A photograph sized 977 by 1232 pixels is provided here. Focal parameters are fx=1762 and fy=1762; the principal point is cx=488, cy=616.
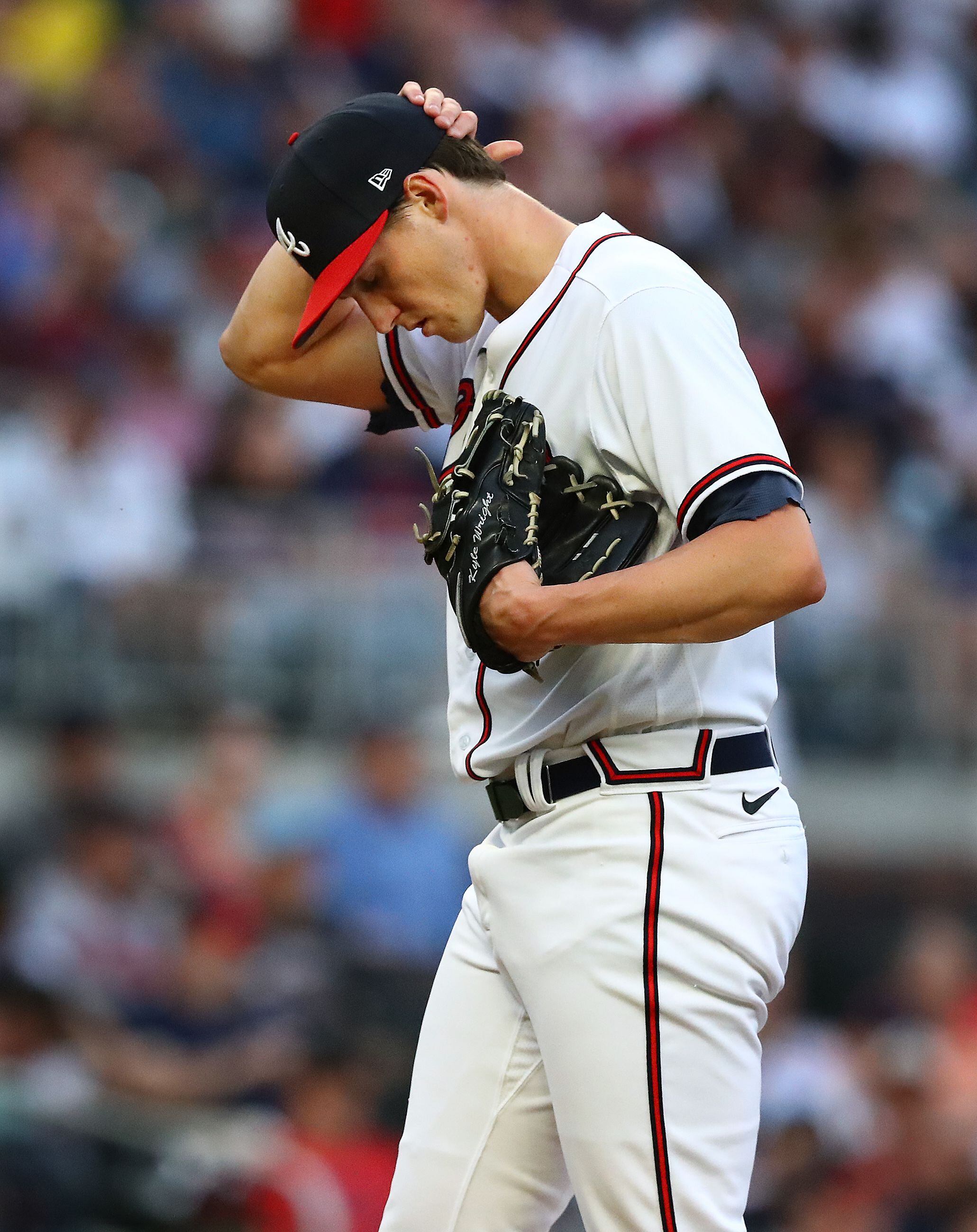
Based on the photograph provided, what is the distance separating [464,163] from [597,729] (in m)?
0.83

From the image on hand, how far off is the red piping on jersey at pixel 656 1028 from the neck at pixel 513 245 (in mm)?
784

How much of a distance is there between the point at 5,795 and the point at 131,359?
213cm

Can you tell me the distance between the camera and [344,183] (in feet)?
7.94

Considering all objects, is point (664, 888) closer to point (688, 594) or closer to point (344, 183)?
point (688, 594)

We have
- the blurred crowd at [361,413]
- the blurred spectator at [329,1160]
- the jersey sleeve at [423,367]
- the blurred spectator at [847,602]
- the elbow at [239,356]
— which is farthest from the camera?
the blurred spectator at [847,602]

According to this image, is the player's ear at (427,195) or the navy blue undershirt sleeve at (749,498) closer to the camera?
the navy blue undershirt sleeve at (749,498)

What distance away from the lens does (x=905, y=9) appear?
10.6 meters

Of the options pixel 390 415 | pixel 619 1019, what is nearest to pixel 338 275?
pixel 390 415

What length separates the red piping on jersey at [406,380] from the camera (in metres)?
2.81

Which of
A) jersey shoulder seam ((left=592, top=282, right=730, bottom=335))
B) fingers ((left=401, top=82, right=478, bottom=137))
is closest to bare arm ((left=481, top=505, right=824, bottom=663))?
jersey shoulder seam ((left=592, top=282, right=730, bottom=335))

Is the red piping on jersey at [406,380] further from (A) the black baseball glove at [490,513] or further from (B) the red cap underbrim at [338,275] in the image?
(A) the black baseball glove at [490,513]

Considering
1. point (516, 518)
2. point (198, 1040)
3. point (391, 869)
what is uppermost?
point (516, 518)

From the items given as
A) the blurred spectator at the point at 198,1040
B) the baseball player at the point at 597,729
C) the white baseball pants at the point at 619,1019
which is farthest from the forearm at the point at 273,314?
the blurred spectator at the point at 198,1040

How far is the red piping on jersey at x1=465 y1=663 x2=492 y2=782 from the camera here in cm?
250
